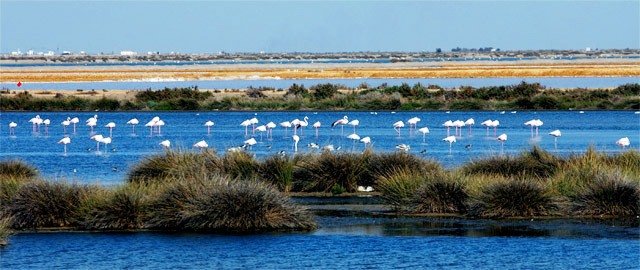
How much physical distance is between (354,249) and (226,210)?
2.62 metres

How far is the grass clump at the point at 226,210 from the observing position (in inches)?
763

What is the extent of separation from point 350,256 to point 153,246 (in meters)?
3.02

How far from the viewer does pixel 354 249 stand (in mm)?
17859

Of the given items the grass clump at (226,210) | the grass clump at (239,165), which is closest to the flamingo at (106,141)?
the grass clump at (239,165)

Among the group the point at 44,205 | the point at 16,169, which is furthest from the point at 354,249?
the point at 16,169

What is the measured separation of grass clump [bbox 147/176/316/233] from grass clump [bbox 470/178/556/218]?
10.6 feet

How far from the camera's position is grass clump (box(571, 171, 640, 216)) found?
68.0 feet

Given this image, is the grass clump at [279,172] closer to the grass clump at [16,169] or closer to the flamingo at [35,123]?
the grass clump at [16,169]

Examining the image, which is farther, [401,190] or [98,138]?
[98,138]

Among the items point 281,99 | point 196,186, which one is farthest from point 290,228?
point 281,99

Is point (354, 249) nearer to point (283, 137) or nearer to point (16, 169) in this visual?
point (16, 169)

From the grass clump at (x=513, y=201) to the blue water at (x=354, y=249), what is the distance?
2.70 ft

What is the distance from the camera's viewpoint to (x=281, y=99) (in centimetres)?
6531

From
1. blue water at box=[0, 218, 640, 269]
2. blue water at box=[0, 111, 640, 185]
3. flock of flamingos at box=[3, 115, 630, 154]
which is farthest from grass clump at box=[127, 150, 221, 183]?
flock of flamingos at box=[3, 115, 630, 154]
